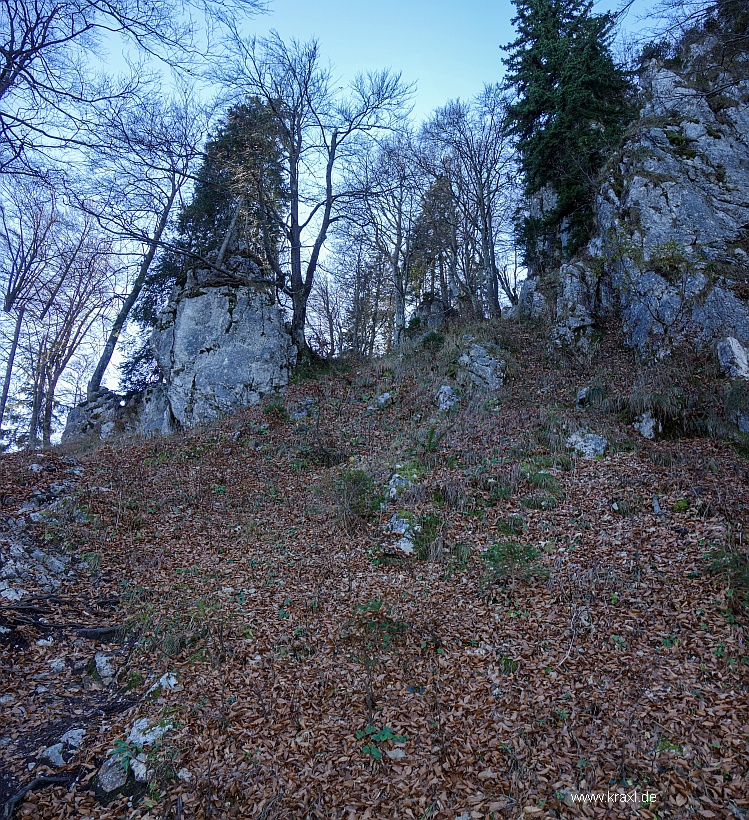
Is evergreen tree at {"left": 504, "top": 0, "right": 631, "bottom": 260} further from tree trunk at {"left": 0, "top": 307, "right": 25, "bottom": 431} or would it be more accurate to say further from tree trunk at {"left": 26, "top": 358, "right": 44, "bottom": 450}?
tree trunk at {"left": 26, "top": 358, "right": 44, "bottom": 450}

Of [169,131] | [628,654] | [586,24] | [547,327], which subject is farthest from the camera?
[586,24]

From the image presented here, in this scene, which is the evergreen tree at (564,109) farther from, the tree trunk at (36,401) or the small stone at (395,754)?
the tree trunk at (36,401)

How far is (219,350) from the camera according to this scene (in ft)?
43.6

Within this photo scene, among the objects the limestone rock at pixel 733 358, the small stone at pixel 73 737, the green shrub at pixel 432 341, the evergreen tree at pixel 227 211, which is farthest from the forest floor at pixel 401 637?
the evergreen tree at pixel 227 211

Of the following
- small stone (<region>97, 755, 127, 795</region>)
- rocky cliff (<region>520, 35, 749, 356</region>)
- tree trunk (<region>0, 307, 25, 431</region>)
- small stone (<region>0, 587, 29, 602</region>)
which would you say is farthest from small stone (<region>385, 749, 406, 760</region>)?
tree trunk (<region>0, 307, 25, 431</region>)

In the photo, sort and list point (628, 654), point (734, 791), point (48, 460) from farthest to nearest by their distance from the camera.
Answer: point (48, 460), point (628, 654), point (734, 791)

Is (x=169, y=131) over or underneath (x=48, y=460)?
over

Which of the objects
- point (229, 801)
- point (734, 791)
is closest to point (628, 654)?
point (734, 791)

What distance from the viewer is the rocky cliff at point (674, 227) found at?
961 cm

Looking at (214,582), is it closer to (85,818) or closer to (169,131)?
(85,818)

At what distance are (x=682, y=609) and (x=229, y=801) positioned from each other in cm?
465

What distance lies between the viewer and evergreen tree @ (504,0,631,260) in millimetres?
14234

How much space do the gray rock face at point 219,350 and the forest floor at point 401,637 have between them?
3.92m

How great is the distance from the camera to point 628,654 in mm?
4203
